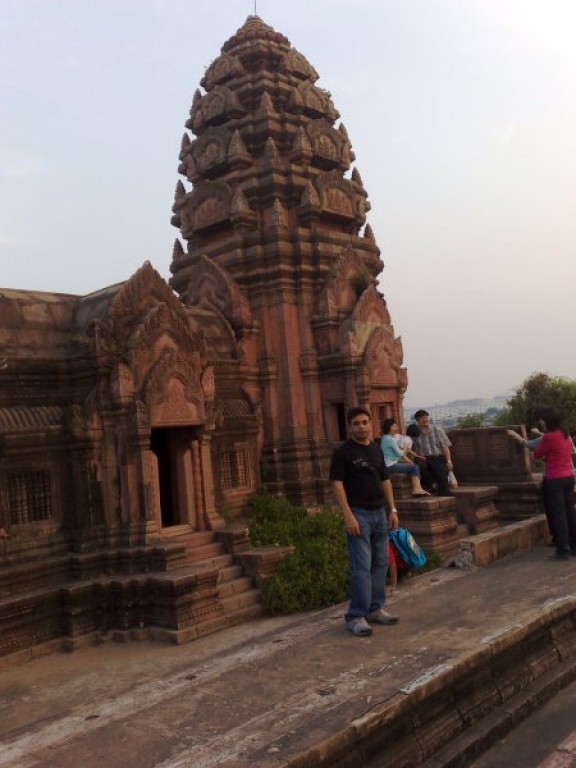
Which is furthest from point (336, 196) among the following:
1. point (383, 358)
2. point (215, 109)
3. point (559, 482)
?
point (559, 482)

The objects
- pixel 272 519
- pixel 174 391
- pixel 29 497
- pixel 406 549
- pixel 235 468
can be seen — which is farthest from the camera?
pixel 235 468

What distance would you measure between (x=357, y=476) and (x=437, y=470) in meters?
5.57

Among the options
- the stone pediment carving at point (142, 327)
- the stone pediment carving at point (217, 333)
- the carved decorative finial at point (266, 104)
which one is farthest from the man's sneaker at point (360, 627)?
the carved decorative finial at point (266, 104)

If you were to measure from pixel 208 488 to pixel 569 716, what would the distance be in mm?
6282

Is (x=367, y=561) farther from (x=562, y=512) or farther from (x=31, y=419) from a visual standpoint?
(x=31, y=419)

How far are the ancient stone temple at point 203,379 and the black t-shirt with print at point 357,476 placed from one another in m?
3.22

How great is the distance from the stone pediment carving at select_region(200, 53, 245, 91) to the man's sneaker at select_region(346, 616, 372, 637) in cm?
1310

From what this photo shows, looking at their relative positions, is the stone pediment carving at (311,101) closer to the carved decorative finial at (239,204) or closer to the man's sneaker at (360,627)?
the carved decorative finial at (239,204)

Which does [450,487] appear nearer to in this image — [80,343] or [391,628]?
[391,628]

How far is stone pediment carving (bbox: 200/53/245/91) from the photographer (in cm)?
1508

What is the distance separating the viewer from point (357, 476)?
19.8ft

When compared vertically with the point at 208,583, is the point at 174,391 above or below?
above

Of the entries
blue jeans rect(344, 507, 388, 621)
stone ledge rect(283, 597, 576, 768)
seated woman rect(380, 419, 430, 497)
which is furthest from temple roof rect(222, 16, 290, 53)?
stone ledge rect(283, 597, 576, 768)

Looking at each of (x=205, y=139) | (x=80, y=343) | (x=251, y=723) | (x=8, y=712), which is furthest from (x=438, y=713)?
(x=205, y=139)
